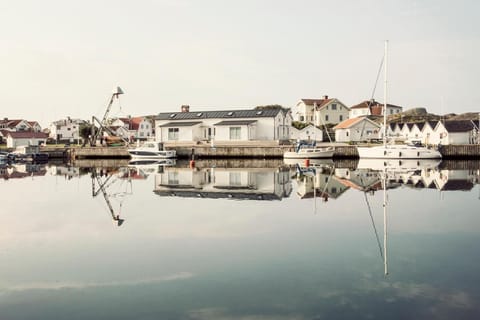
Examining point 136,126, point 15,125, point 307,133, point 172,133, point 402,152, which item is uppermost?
point 15,125

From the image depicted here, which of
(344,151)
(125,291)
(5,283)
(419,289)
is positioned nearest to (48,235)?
(5,283)

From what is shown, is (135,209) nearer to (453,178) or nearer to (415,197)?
(415,197)

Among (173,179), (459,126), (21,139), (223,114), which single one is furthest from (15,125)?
(459,126)

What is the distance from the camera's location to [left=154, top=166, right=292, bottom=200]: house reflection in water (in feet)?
76.5

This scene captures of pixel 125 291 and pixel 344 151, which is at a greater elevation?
pixel 344 151

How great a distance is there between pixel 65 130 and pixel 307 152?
248ft

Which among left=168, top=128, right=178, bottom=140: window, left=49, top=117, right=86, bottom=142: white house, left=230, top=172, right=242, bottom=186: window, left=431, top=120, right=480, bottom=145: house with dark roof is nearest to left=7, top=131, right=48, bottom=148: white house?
left=49, top=117, right=86, bottom=142: white house

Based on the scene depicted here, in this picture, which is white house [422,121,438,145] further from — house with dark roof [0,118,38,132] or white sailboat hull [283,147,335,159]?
house with dark roof [0,118,38,132]

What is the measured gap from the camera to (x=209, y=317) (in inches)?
280

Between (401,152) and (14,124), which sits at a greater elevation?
(14,124)

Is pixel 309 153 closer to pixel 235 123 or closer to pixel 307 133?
pixel 235 123

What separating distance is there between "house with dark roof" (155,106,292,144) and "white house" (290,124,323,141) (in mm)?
7868

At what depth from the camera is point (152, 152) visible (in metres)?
54.6

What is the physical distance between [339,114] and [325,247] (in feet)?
268
